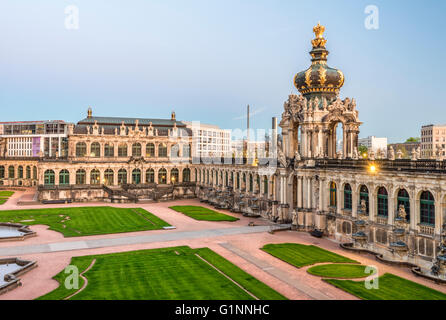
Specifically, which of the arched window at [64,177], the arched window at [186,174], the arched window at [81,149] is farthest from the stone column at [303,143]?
the arched window at [81,149]

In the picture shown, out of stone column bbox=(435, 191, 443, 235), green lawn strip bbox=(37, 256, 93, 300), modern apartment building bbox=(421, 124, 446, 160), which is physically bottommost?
green lawn strip bbox=(37, 256, 93, 300)

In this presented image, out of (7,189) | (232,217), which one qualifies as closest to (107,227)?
(232,217)

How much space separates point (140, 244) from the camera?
42500 millimetres

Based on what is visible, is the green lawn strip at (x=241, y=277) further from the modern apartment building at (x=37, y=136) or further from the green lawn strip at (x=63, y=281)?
the modern apartment building at (x=37, y=136)

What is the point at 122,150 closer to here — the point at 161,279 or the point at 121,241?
the point at 121,241

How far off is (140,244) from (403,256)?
27.8 meters

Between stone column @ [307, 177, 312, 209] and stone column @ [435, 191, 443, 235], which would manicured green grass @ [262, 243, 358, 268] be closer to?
stone column @ [435, 191, 443, 235]

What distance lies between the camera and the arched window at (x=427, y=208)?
32406mm

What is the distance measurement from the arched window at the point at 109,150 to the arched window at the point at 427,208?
77910 millimetres

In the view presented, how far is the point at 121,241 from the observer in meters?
43.9

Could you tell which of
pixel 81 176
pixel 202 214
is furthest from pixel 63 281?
pixel 81 176

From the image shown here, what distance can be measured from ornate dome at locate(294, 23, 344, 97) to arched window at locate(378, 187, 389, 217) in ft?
63.7

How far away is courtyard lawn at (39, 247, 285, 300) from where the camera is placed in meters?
26.2

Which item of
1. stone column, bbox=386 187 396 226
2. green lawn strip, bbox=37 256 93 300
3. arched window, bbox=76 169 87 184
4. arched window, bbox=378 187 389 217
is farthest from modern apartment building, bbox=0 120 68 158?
stone column, bbox=386 187 396 226
